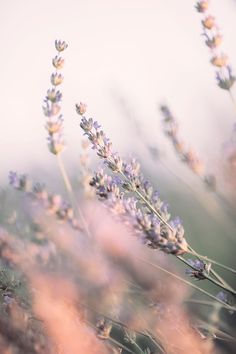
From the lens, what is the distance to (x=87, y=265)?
170 centimetres

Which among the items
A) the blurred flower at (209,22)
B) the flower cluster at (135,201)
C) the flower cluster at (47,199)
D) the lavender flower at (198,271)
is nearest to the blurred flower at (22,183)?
the flower cluster at (47,199)

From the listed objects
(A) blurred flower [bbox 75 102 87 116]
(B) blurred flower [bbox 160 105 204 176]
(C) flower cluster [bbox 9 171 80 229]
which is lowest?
(C) flower cluster [bbox 9 171 80 229]

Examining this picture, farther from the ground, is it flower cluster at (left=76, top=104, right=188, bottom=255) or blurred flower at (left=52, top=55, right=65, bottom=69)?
blurred flower at (left=52, top=55, right=65, bottom=69)

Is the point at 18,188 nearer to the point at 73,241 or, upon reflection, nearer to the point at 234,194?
the point at 73,241

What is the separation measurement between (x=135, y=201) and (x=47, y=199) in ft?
1.08

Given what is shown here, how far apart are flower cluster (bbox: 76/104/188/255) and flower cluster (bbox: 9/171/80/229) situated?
21cm

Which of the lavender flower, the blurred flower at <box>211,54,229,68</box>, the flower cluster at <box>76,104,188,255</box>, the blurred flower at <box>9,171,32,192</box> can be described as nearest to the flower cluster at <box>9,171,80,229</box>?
the blurred flower at <box>9,171,32,192</box>

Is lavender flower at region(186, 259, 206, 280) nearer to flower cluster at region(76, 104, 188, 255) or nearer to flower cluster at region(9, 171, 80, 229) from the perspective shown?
flower cluster at region(76, 104, 188, 255)

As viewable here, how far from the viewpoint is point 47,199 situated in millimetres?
1477

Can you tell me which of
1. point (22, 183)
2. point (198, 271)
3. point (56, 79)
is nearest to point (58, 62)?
point (56, 79)

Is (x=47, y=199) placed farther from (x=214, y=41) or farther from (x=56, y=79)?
(x=214, y=41)

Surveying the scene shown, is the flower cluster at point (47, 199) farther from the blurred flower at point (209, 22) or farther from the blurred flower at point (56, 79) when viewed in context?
the blurred flower at point (209, 22)

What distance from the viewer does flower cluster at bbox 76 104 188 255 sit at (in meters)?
1.17

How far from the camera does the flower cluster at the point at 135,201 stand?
1.17 meters
